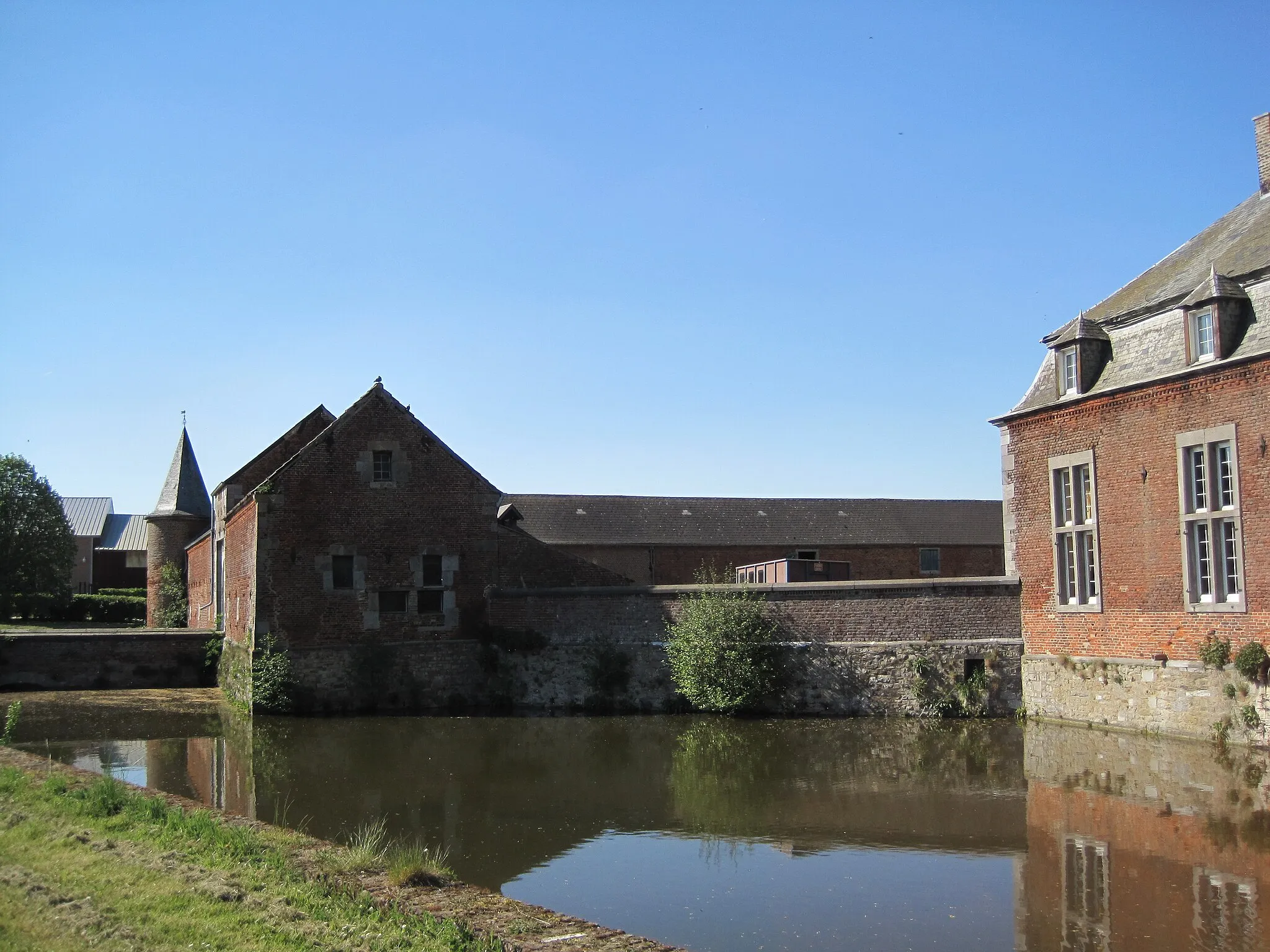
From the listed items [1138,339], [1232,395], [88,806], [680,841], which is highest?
[1138,339]

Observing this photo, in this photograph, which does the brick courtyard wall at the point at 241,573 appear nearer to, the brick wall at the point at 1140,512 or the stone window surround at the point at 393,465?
the stone window surround at the point at 393,465

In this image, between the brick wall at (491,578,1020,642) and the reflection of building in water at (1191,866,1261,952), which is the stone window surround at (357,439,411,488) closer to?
the brick wall at (491,578,1020,642)

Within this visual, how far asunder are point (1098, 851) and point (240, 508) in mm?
19532

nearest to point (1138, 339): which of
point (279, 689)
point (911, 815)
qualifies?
point (911, 815)

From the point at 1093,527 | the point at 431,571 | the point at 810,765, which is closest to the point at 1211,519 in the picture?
the point at 1093,527

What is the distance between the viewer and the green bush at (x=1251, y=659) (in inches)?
599

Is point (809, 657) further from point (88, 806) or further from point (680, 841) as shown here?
point (88, 806)

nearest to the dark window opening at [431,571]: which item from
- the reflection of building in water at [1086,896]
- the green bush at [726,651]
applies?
the green bush at [726,651]

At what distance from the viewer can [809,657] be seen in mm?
21516

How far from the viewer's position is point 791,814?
40.5ft

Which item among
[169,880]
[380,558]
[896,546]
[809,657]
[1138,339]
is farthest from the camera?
[896,546]

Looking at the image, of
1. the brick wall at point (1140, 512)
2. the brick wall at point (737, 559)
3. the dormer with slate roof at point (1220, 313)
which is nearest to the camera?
the brick wall at point (1140, 512)

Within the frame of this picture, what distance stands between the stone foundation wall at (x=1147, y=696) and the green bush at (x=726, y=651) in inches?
190

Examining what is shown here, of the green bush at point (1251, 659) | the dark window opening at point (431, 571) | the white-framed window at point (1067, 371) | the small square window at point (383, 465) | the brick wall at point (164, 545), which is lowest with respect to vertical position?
the green bush at point (1251, 659)
